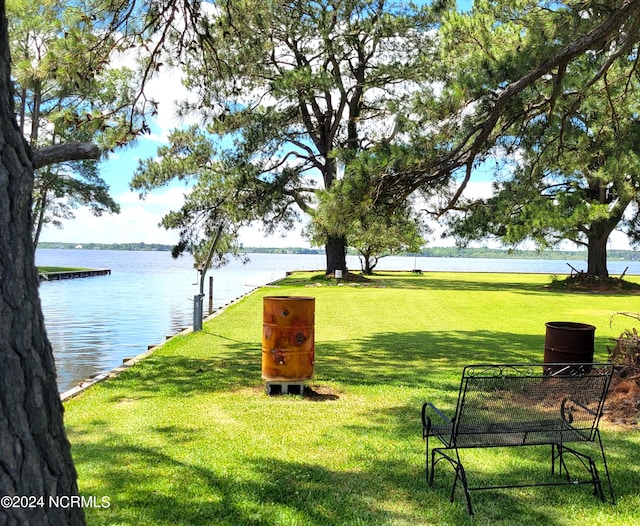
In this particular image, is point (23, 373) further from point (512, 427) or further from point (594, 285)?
point (594, 285)

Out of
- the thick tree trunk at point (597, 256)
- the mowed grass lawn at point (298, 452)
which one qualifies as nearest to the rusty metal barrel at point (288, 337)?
the mowed grass lawn at point (298, 452)

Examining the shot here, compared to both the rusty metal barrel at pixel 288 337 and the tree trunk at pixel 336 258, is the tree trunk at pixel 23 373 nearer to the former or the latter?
the rusty metal barrel at pixel 288 337

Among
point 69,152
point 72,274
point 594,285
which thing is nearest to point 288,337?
point 69,152

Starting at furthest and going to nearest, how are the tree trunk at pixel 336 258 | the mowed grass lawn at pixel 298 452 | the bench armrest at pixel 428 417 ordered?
→ the tree trunk at pixel 336 258, the bench armrest at pixel 428 417, the mowed grass lawn at pixel 298 452

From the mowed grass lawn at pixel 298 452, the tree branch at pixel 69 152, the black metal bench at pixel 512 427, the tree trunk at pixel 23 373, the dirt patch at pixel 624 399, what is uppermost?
the tree branch at pixel 69 152

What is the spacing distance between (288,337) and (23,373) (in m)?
4.91

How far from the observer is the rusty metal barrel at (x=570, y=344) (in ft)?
23.2

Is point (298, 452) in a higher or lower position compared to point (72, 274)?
higher

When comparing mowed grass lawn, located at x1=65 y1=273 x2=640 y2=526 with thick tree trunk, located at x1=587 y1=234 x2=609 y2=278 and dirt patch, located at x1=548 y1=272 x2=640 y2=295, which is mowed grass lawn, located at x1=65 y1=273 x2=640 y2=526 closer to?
dirt patch, located at x1=548 y1=272 x2=640 y2=295

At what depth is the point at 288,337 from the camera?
22.8 feet

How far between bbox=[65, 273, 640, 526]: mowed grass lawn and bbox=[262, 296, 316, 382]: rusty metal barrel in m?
0.37

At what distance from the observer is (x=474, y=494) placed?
4262 mm

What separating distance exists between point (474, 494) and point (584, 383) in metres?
1.31

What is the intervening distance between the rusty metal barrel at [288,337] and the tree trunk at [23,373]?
4.69 metres
